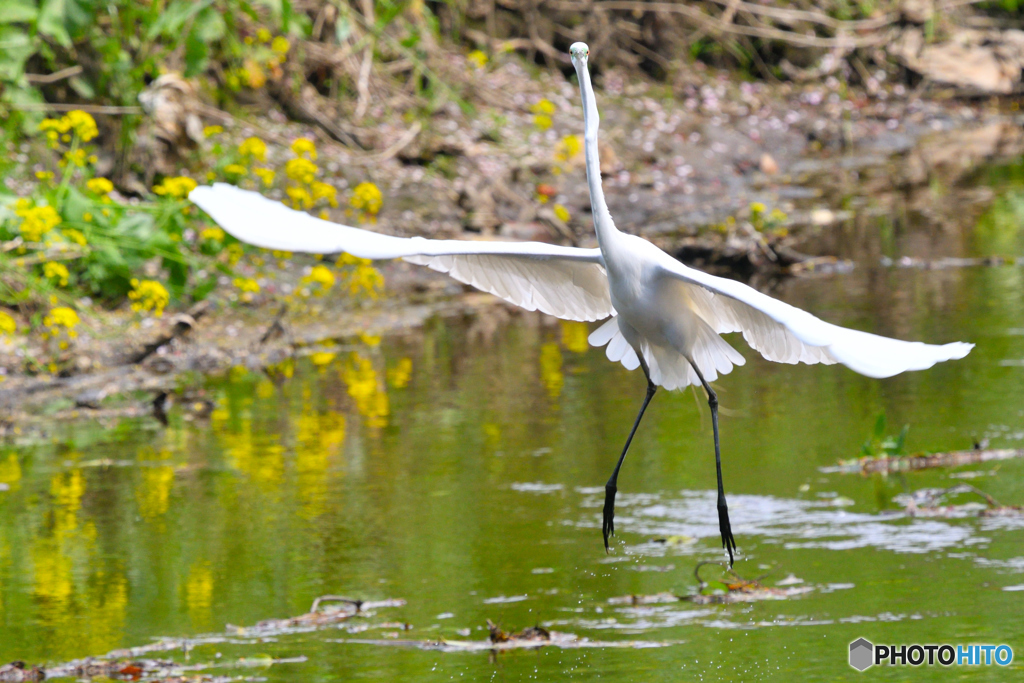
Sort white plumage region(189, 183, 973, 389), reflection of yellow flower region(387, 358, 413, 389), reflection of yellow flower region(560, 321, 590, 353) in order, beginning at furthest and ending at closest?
reflection of yellow flower region(560, 321, 590, 353), reflection of yellow flower region(387, 358, 413, 389), white plumage region(189, 183, 973, 389)

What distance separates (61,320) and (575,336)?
13.1ft

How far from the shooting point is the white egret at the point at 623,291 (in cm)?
345

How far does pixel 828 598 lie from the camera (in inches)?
190

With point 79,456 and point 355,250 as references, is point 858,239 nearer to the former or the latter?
point 79,456

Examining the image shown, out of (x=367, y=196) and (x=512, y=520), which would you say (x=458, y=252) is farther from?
(x=367, y=196)

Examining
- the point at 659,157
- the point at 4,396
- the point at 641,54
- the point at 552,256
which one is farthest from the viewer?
the point at 641,54

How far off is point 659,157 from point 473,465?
10.6 metres

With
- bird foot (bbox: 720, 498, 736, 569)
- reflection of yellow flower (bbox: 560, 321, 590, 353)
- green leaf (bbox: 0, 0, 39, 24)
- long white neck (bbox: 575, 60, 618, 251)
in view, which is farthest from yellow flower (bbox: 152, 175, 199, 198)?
bird foot (bbox: 720, 498, 736, 569)

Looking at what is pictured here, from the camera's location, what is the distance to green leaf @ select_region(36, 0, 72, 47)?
945cm

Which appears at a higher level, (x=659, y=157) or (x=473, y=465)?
(x=659, y=157)

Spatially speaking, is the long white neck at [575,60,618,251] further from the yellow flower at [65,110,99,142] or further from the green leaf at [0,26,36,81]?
the green leaf at [0,26,36,81]

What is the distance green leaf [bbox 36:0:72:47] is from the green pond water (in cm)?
281

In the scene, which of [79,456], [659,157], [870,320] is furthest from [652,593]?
[659,157]

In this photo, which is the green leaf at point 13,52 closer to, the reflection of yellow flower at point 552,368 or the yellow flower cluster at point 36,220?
the yellow flower cluster at point 36,220
